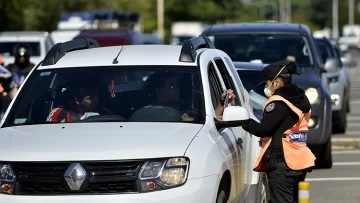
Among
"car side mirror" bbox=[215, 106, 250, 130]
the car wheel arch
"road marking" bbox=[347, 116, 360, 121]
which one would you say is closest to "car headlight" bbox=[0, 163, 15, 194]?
the car wheel arch

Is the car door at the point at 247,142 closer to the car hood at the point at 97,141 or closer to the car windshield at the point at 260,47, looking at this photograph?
the car hood at the point at 97,141

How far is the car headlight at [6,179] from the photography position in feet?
23.5

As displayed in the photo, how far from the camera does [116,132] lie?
755 centimetres

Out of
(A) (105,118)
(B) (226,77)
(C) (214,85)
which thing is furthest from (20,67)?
(A) (105,118)

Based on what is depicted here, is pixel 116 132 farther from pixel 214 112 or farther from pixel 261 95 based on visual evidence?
pixel 261 95

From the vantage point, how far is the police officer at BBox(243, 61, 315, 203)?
27.2 ft

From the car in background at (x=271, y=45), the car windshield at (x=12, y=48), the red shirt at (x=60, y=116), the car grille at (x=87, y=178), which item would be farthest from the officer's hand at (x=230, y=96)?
the car windshield at (x=12, y=48)

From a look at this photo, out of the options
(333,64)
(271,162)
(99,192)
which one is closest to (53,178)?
(99,192)

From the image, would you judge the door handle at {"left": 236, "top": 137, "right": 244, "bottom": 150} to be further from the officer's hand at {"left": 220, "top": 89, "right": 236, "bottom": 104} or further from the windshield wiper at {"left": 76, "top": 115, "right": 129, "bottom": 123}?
the windshield wiper at {"left": 76, "top": 115, "right": 129, "bottom": 123}

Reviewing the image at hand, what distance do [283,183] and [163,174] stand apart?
1549mm

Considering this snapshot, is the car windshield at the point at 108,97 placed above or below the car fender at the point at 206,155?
above

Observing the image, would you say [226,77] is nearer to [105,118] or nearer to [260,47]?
[105,118]

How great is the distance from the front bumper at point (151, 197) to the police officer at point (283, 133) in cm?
128

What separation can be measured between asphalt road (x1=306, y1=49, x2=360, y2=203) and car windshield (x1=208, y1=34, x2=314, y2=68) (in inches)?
63.3
